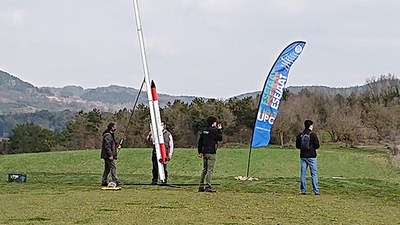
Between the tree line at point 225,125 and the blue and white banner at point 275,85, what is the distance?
122ft

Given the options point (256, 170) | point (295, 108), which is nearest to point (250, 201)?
point (256, 170)

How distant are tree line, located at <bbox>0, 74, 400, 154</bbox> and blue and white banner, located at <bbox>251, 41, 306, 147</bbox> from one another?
122 feet

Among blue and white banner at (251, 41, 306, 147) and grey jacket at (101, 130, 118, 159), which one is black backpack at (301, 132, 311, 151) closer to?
grey jacket at (101, 130, 118, 159)

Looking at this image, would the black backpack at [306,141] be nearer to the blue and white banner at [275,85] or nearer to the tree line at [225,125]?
the blue and white banner at [275,85]

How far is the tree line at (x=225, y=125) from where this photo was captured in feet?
218

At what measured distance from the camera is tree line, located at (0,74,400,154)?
218 feet

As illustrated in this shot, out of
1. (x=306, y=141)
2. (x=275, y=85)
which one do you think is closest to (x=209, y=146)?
(x=306, y=141)

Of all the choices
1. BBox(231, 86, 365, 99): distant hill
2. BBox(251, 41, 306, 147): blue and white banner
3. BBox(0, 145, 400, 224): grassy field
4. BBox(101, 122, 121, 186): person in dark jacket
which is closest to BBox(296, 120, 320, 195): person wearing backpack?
BBox(0, 145, 400, 224): grassy field

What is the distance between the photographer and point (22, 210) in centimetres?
1243

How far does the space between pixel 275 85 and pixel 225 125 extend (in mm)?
45612

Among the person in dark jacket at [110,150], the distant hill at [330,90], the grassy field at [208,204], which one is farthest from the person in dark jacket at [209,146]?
the distant hill at [330,90]

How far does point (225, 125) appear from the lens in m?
68.1

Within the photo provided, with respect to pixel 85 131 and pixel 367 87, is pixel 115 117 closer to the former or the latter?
pixel 85 131

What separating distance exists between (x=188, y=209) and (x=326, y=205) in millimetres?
3170
